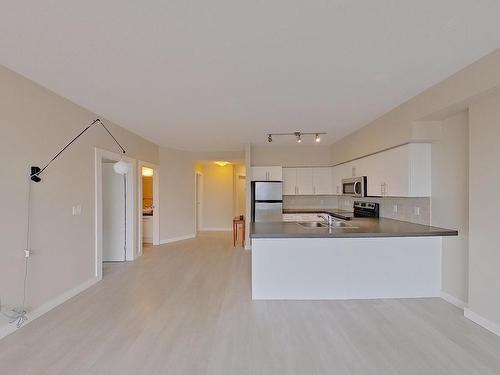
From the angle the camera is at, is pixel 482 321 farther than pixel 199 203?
No

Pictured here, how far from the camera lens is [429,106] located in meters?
3.20

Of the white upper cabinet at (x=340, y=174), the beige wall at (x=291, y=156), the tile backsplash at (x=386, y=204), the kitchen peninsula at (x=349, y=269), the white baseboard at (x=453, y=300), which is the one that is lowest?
the white baseboard at (x=453, y=300)

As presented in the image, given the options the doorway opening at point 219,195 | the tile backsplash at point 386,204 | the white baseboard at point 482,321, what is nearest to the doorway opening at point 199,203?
the doorway opening at point 219,195

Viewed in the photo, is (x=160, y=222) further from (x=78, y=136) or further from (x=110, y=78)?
(x=110, y=78)

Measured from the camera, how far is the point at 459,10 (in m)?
1.81

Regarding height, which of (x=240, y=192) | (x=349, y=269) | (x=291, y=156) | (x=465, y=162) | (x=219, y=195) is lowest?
(x=349, y=269)

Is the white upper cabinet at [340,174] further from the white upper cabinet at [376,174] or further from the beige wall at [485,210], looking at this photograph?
the beige wall at [485,210]

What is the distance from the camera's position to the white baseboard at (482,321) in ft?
8.54

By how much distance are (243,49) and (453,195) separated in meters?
2.88

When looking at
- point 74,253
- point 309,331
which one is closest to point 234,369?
point 309,331

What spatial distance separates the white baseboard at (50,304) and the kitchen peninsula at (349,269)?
2267mm

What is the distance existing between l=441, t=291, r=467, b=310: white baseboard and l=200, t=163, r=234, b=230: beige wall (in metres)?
6.93

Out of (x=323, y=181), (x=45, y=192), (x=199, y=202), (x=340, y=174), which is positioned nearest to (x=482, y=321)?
(x=340, y=174)

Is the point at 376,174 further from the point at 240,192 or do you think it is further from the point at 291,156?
the point at 240,192
